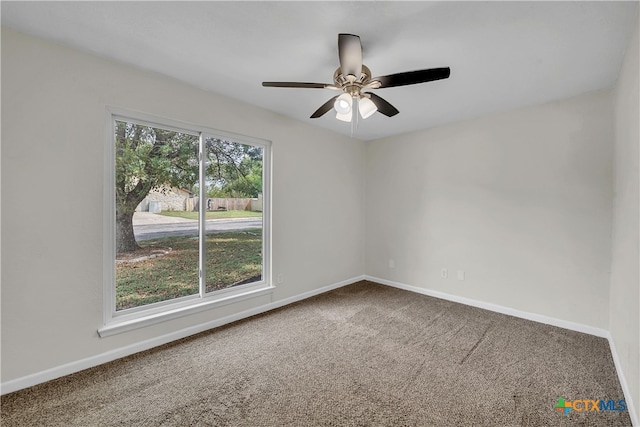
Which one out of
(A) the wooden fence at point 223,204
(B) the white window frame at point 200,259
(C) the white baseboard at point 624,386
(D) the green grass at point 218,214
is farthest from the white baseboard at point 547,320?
(A) the wooden fence at point 223,204

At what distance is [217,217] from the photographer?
2.85m

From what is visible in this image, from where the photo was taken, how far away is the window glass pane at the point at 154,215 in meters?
2.27

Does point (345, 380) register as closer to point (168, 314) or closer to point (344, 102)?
point (168, 314)

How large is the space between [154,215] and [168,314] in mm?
890

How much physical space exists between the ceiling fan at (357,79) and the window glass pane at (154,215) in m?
1.24

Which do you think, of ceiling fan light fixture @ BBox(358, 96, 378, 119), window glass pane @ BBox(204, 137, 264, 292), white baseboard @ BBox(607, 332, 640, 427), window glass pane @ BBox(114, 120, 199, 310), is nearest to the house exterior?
window glass pane @ BBox(114, 120, 199, 310)

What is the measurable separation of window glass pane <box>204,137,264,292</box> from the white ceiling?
720 millimetres

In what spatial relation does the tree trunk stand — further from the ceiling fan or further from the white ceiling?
the ceiling fan

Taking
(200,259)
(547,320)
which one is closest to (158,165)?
(200,259)

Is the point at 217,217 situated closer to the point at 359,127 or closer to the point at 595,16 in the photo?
the point at 359,127

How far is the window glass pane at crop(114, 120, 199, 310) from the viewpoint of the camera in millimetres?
2273

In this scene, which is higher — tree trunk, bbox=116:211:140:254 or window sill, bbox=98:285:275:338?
tree trunk, bbox=116:211:140:254

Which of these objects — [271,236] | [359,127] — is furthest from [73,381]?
[359,127]

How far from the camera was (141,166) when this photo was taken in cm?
236
